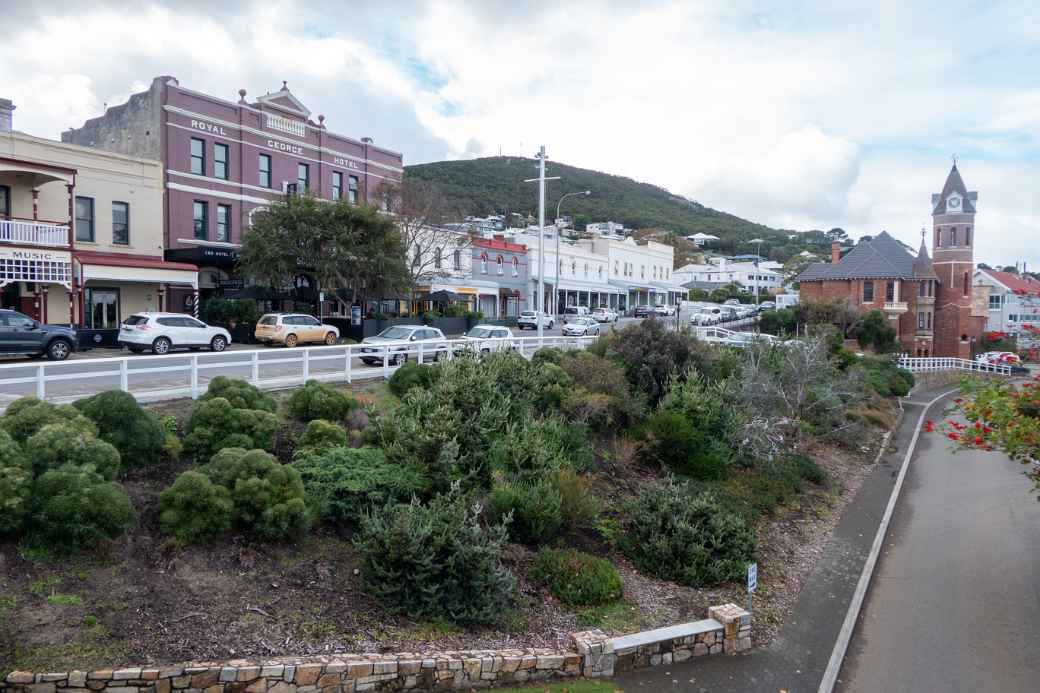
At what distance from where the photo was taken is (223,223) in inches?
A: 1500

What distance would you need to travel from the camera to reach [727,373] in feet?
74.3

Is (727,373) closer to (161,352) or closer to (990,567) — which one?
(990,567)

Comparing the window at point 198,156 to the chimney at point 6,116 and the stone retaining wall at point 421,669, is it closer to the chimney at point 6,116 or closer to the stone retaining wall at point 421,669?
the chimney at point 6,116

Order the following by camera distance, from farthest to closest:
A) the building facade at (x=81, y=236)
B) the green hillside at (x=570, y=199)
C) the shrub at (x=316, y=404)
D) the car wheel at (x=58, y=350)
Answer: the green hillside at (x=570, y=199) < the building facade at (x=81, y=236) < the car wheel at (x=58, y=350) < the shrub at (x=316, y=404)

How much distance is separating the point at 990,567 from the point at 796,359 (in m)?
7.52

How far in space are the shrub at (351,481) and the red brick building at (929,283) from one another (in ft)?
194

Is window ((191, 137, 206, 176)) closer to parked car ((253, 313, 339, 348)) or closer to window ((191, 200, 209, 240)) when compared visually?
window ((191, 200, 209, 240))

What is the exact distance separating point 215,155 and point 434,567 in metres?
34.1

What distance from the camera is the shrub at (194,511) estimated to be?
8.80 m

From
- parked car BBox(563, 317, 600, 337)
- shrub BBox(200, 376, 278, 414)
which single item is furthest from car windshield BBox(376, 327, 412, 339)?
parked car BBox(563, 317, 600, 337)


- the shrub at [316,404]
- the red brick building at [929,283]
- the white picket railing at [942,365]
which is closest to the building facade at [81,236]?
the shrub at [316,404]

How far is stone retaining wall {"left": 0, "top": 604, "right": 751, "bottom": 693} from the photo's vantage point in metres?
6.68

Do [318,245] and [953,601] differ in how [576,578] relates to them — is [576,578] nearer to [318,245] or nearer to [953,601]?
[953,601]

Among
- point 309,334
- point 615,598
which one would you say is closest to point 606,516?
point 615,598
